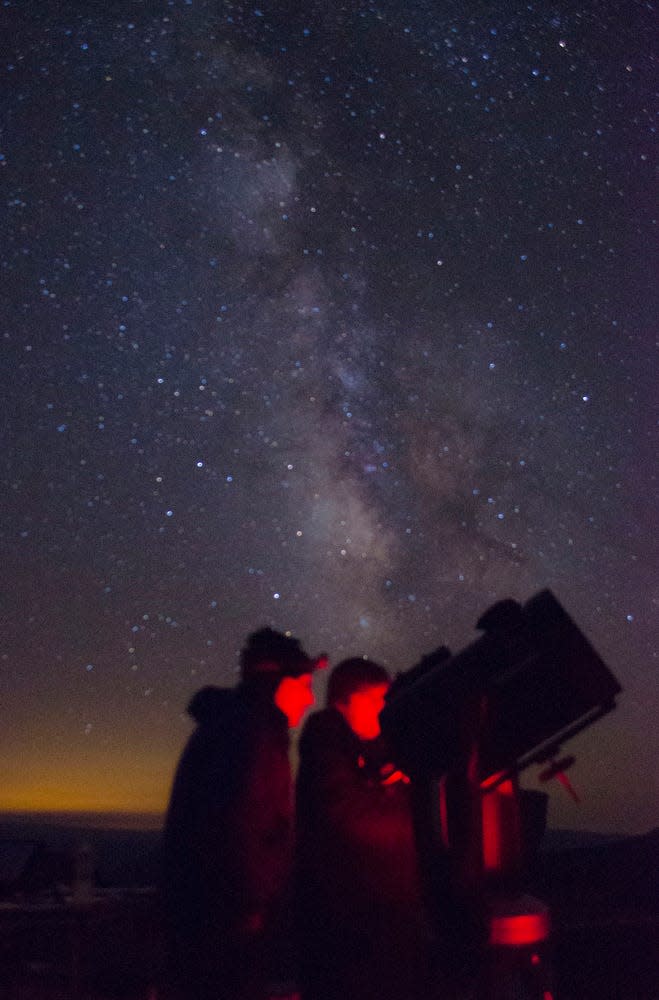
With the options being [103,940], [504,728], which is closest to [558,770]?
[504,728]

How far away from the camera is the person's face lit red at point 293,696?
2.65m

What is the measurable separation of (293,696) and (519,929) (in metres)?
0.90

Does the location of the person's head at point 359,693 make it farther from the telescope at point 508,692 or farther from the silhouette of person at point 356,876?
the telescope at point 508,692

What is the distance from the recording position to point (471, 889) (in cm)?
203

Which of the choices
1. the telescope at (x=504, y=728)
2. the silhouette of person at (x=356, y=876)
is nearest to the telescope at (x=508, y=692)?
the telescope at (x=504, y=728)

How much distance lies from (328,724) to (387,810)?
32 centimetres

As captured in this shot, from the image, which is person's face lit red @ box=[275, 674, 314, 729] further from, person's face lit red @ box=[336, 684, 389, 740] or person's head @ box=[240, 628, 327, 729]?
person's face lit red @ box=[336, 684, 389, 740]

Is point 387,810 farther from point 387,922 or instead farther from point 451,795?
point 451,795

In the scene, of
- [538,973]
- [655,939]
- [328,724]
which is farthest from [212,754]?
[655,939]

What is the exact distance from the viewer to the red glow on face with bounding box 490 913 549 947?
2.33 m

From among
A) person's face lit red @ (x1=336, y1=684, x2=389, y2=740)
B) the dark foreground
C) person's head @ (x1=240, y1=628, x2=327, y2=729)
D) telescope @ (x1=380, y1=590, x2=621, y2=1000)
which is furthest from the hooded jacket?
the dark foreground

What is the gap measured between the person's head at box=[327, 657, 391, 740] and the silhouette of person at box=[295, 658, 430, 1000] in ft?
0.58

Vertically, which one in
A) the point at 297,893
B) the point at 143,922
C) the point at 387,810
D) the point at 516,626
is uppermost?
the point at 516,626

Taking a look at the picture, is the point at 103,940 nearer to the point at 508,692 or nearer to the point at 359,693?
the point at 359,693
